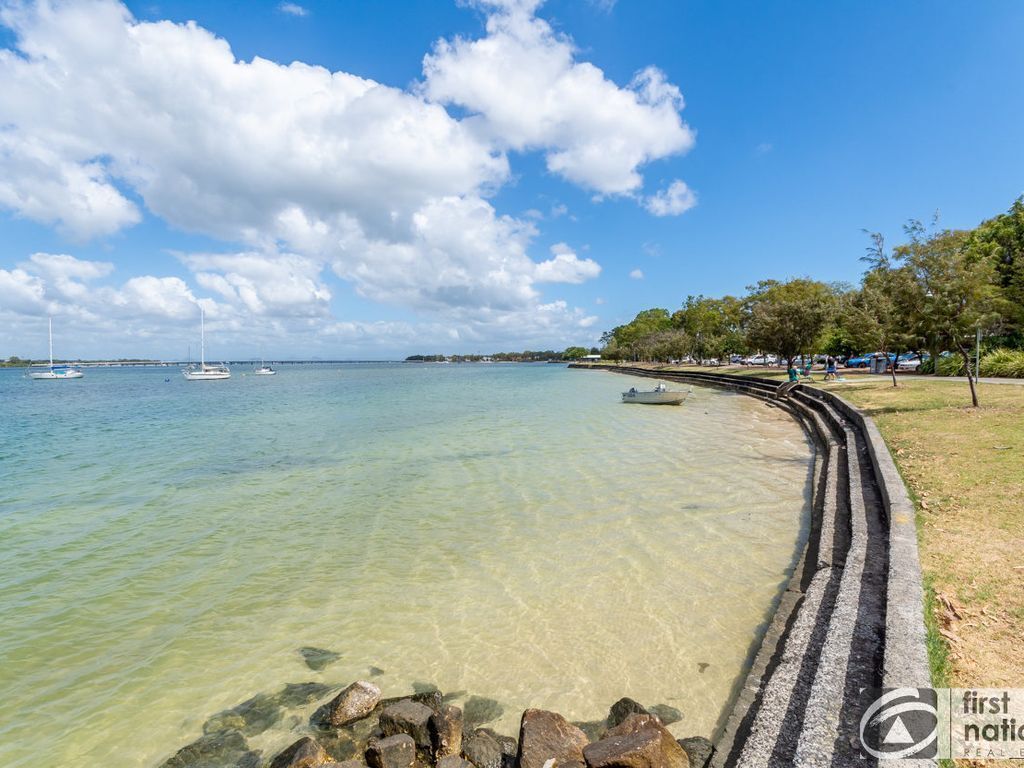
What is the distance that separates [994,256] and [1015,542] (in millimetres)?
37178

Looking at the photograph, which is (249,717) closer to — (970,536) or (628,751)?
(628,751)

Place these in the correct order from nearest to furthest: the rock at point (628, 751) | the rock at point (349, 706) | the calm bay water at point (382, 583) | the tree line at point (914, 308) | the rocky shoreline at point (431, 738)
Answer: the rock at point (628, 751)
the rocky shoreline at point (431, 738)
the rock at point (349, 706)
the calm bay water at point (382, 583)
the tree line at point (914, 308)

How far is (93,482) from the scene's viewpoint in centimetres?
1454

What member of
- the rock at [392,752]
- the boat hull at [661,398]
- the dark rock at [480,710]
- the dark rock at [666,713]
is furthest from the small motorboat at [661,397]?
the rock at [392,752]

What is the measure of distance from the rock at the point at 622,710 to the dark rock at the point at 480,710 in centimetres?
96

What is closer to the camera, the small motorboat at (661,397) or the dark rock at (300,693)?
the dark rock at (300,693)

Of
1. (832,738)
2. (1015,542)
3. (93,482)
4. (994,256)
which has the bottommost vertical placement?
(93,482)

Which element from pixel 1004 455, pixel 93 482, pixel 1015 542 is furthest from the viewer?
pixel 93 482

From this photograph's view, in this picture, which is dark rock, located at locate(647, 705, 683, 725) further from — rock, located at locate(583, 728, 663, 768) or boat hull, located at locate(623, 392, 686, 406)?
boat hull, located at locate(623, 392, 686, 406)

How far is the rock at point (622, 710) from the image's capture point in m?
4.28

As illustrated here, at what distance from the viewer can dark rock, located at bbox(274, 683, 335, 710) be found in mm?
4812

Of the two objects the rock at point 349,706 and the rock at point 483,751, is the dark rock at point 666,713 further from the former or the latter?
the rock at point 349,706

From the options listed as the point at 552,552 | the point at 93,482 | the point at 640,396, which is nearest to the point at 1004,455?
the point at 552,552

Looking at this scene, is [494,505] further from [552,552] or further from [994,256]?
[994,256]
